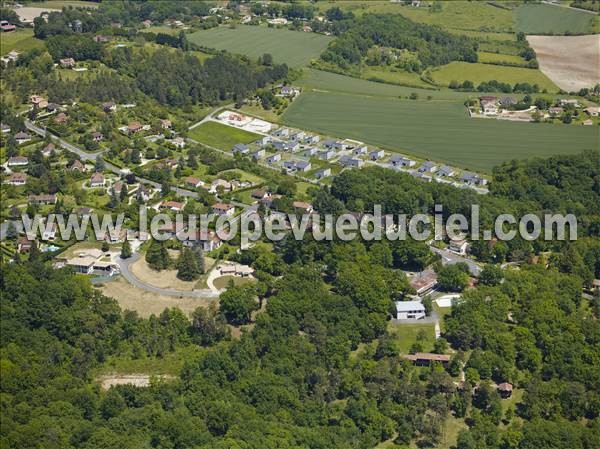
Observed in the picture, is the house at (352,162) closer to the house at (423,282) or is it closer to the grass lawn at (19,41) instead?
the house at (423,282)

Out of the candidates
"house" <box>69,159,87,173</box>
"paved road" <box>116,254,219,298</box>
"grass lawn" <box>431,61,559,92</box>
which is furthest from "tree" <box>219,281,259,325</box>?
"grass lawn" <box>431,61,559,92</box>

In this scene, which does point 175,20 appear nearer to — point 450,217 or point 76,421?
point 450,217

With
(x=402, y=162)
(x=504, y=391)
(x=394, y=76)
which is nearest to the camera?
(x=504, y=391)

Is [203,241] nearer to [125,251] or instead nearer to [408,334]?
[125,251]

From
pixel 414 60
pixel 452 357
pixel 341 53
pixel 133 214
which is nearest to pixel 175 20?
pixel 341 53

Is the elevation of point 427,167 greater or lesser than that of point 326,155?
greater

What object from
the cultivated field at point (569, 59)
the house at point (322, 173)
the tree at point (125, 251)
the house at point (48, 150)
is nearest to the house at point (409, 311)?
the tree at point (125, 251)

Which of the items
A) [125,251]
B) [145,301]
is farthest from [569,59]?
[145,301]
